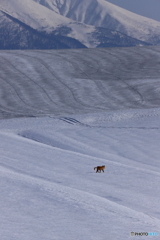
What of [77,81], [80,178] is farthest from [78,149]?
[77,81]

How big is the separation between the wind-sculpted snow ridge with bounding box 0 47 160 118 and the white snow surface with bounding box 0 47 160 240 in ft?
0.21

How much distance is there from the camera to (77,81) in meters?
30.6

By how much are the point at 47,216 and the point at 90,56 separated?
33.0m

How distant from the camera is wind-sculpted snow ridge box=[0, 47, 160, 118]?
81.9 feet

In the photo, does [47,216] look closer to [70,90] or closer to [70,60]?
[70,90]

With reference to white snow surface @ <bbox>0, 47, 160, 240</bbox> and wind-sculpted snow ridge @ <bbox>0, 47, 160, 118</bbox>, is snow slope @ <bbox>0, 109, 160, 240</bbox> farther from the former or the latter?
wind-sculpted snow ridge @ <bbox>0, 47, 160, 118</bbox>

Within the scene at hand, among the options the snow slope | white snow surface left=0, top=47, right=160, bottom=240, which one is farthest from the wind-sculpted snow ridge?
the snow slope

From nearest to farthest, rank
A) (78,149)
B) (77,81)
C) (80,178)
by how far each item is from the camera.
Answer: (80,178) < (78,149) < (77,81)

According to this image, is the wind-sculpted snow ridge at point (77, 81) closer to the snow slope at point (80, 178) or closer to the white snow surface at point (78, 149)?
the white snow surface at point (78, 149)

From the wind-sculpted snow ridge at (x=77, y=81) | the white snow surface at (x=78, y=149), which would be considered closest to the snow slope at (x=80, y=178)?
the white snow surface at (x=78, y=149)

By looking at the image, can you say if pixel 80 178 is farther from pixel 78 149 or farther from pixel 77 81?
pixel 77 81

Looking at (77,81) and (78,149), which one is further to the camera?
(77,81)

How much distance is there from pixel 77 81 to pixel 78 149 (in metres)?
17.5

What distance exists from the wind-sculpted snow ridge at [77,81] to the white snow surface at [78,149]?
0.21ft
